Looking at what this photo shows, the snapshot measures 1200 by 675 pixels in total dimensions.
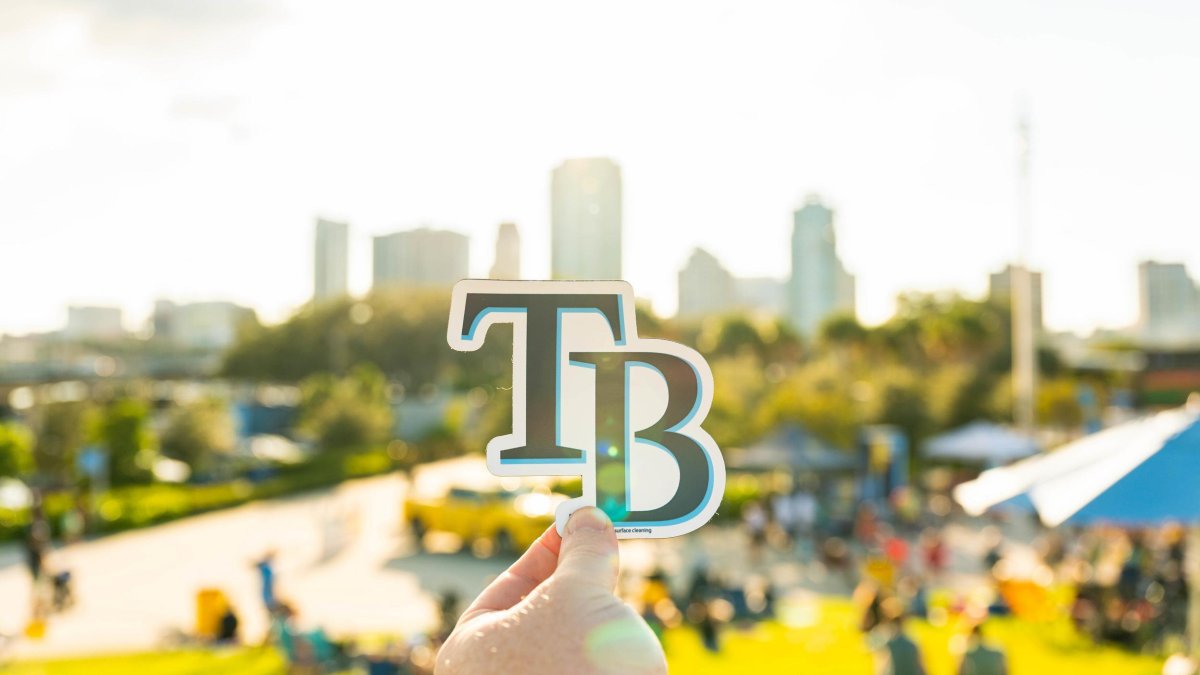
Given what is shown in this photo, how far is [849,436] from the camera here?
20.5m

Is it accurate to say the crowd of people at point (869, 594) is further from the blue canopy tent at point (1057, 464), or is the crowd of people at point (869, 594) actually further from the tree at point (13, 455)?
the tree at point (13, 455)

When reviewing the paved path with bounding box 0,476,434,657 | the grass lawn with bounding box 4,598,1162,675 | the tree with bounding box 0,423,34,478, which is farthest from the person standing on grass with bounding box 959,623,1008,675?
the tree with bounding box 0,423,34,478

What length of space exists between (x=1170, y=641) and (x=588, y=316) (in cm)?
1079

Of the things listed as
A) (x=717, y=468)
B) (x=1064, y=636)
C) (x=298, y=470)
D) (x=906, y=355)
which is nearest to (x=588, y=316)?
(x=717, y=468)

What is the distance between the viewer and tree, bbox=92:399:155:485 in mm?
25875

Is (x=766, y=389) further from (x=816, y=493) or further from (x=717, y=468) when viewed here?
(x=717, y=468)

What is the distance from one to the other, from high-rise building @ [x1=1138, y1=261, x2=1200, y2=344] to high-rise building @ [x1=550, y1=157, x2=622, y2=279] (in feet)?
415

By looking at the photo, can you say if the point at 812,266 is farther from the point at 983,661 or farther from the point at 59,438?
the point at 983,661

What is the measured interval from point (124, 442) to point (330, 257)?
69520mm

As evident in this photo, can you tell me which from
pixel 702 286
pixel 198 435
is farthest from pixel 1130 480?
pixel 702 286

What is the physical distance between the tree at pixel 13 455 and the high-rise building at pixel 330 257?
6873 centimetres

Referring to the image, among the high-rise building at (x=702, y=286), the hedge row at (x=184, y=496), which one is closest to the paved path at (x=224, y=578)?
the hedge row at (x=184, y=496)

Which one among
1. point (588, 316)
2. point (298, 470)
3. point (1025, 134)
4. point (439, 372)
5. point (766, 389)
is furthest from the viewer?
point (439, 372)

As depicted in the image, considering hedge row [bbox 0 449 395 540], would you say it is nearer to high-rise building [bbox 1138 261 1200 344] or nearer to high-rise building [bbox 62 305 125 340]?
high-rise building [bbox 1138 261 1200 344]
